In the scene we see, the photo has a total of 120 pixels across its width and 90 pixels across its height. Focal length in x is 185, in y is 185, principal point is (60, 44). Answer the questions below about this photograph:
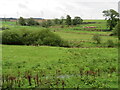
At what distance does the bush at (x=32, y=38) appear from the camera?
40.5m

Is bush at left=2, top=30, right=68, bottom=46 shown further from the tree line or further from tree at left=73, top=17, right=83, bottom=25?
tree at left=73, top=17, right=83, bottom=25

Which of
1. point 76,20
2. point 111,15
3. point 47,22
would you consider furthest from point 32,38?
point 76,20

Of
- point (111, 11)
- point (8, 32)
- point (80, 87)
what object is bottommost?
point (80, 87)

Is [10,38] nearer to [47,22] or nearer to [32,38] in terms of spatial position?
[32,38]

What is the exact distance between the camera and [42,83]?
11812 mm

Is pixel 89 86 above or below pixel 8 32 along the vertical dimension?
below

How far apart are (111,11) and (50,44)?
4131 centimetres

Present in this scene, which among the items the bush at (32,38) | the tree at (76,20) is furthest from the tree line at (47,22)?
the bush at (32,38)

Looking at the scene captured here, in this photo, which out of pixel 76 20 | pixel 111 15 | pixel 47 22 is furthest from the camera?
pixel 76 20

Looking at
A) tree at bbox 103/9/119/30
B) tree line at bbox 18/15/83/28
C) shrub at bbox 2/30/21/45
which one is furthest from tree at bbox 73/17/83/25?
shrub at bbox 2/30/21/45

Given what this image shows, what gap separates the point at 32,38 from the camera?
41688 millimetres

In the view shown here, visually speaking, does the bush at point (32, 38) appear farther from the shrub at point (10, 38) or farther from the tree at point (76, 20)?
the tree at point (76, 20)

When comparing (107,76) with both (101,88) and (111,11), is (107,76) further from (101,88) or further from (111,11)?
(111,11)

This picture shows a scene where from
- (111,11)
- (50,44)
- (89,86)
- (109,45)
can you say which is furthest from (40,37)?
(111,11)
